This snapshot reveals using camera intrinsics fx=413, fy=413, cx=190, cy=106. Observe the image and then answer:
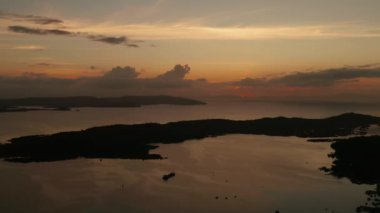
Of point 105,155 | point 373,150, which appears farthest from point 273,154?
point 105,155

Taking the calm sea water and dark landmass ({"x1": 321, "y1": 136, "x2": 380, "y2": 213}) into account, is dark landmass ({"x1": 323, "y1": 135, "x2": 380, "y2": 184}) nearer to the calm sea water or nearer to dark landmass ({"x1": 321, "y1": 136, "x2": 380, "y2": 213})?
dark landmass ({"x1": 321, "y1": 136, "x2": 380, "y2": 213})

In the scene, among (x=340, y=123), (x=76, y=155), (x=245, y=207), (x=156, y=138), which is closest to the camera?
(x=245, y=207)

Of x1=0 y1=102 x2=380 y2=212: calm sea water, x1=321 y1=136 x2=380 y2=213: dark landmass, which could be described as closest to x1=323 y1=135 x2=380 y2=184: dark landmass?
x1=321 y1=136 x2=380 y2=213: dark landmass

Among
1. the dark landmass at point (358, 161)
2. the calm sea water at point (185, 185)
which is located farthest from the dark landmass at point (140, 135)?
the dark landmass at point (358, 161)

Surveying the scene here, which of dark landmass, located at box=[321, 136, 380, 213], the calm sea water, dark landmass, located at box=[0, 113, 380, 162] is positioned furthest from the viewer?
dark landmass, located at box=[0, 113, 380, 162]

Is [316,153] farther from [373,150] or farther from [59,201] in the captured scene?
[59,201]

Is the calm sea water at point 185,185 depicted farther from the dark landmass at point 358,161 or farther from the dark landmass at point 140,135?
the dark landmass at point 140,135

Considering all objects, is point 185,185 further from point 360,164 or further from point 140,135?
point 140,135

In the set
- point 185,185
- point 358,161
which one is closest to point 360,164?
point 358,161

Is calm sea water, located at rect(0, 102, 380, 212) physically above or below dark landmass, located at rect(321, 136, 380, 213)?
below
